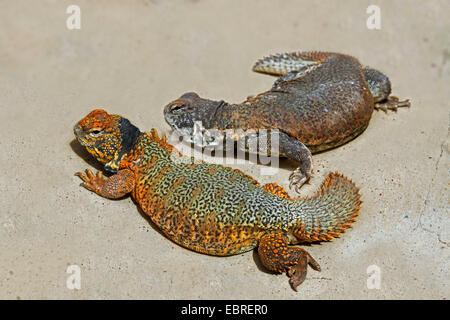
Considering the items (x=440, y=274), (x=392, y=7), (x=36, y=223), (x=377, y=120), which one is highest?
(x=392, y=7)

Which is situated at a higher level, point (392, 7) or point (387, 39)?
point (392, 7)

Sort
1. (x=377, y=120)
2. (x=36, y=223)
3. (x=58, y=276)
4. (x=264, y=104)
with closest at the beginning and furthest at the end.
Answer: (x=58, y=276) → (x=36, y=223) → (x=264, y=104) → (x=377, y=120)

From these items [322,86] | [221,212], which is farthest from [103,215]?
[322,86]

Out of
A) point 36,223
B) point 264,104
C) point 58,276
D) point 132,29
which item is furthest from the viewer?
point 132,29

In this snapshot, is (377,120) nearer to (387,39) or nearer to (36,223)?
(387,39)

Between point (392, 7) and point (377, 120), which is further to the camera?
point (392, 7)

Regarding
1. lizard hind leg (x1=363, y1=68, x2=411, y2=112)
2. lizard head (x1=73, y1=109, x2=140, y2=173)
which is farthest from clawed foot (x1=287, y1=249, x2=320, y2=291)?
lizard hind leg (x1=363, y1=68, x2=411, y2=112)

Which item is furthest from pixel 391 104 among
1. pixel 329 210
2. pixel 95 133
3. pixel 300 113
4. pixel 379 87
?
pixel 95 133
